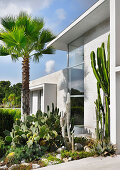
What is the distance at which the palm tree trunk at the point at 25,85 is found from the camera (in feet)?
27.1

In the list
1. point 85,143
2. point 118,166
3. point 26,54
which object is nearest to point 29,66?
point 26,54

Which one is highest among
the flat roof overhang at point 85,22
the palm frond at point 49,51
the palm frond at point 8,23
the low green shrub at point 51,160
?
the palm frond at point 8,23

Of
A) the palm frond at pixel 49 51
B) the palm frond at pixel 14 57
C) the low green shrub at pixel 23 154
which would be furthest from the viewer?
the palm frond at pixel 49 51

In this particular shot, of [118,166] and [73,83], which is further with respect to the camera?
[73,83]

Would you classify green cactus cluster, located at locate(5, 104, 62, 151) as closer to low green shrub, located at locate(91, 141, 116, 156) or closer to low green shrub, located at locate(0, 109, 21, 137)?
low green shrub, located at locate(0, 109, 21, 137)

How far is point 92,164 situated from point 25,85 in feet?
18.3

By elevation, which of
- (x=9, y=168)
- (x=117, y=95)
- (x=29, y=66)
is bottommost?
(x=9, y=168)

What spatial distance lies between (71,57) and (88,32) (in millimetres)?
1894

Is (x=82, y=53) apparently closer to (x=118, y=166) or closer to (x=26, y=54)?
(x=26, y=54)

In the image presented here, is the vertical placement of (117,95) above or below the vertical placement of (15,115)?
above

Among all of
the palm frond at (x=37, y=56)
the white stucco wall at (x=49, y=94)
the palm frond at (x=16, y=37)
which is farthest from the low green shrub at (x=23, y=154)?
the white stucco wall at (x=49, y=94)

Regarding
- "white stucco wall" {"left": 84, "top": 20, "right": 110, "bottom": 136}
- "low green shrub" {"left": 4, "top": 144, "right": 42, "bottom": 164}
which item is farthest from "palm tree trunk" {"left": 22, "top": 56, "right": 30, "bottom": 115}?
"low green shrub" {"left": 4, "top": 144, "right": 42, "bottom": 164}

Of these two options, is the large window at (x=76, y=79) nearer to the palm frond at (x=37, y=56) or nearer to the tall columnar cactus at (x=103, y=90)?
the palm frond at (x=37, y=56)

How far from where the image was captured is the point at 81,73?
8656 millimetres
